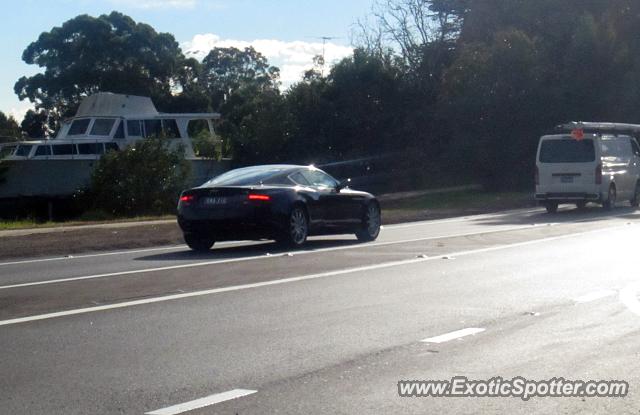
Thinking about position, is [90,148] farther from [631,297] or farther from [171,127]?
[631,297]

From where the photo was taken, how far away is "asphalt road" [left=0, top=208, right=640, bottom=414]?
6.75 metres

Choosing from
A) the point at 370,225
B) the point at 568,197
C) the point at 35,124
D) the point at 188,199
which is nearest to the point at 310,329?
the point at 188,199

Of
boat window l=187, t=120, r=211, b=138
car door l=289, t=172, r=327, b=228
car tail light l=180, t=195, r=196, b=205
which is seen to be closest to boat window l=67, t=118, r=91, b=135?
boat window l=187, t=120, r=211, b=138

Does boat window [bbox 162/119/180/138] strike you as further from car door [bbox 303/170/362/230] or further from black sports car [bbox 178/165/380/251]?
black sports car [bbox 178/165/380/251]

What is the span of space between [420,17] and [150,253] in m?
38.9

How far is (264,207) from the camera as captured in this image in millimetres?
16125

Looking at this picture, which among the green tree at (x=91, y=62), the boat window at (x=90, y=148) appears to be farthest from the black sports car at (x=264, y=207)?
the green tree at (x=91, y=62)

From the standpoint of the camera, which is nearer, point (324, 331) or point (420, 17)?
point (324, 331)

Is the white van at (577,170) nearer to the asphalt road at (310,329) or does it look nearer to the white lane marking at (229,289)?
the white lane marking at (229,289)

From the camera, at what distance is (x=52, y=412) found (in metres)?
Result: 6.42

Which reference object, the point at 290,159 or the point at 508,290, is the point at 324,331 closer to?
the point at 508,290

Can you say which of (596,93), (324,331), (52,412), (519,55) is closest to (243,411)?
(52,412)

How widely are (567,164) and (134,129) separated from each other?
20.5m

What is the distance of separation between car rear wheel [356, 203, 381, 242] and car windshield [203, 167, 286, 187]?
6.71 ft
